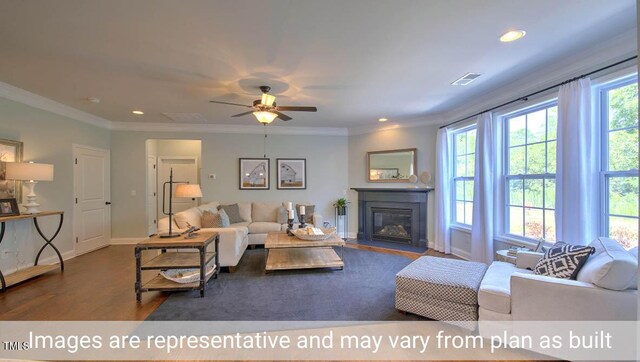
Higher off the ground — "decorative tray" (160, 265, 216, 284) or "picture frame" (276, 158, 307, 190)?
"picture frame" (276, 158, 307, 190)

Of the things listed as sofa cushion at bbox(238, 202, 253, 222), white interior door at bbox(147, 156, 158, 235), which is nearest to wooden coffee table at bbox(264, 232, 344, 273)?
sofa cushion at bbox(238, 202, 253, 222)

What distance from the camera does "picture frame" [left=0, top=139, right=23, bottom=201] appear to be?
3523 millimetres

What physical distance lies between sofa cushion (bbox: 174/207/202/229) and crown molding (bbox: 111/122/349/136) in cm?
213

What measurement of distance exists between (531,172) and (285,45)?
3.37 meters

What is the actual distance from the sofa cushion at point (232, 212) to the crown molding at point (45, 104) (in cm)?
281

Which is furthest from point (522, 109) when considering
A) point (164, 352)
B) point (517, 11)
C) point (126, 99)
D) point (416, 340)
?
point (126, 99)

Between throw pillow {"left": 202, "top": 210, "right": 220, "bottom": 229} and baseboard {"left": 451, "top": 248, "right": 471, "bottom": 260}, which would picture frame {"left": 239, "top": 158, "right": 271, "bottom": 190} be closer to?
throw pillow {"left": 202, "top": 210, "right": 220, "bottom": 229}

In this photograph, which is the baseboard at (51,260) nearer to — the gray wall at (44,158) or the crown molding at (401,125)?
the gray wall at (44,158)

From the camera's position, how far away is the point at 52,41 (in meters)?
2.41

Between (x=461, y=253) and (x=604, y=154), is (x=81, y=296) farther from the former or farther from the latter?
(x=604, y=154)

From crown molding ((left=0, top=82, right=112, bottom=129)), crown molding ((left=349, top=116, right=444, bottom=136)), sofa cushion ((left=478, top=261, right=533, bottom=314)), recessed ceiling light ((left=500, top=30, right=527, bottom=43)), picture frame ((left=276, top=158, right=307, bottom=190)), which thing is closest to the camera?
sofa cushion ((left=478, top=261, right=533, bottom=314))

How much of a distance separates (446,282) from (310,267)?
1870mm

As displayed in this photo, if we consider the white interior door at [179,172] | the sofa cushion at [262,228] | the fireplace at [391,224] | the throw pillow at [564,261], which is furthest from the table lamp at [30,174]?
the throw pillow at [564,261]

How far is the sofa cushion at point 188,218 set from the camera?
3.88 meters
